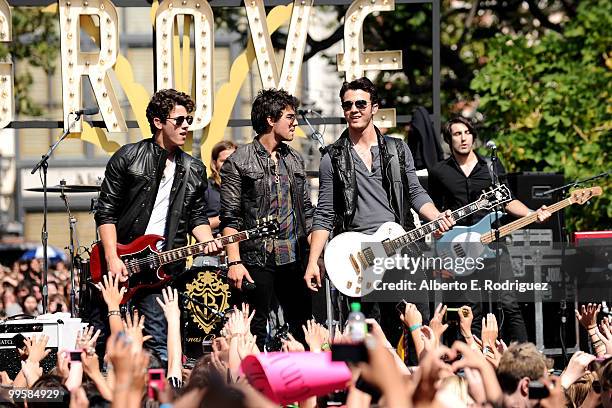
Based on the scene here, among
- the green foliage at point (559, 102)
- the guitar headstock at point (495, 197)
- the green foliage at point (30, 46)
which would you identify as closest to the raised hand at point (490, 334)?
the guitar headstock at point (495, 197)

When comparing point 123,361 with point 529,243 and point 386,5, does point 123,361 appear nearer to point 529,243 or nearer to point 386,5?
Answer: point 529,243

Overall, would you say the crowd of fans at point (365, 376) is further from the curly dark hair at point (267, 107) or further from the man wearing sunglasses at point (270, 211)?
the curly dark hair at point (267, 107)

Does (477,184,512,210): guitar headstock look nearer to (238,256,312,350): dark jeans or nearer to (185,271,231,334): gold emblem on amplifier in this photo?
(238,256,312,350): dark jeans

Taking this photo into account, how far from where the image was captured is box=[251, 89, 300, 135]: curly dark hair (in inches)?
371

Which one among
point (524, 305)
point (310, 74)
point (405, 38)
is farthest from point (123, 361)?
point (310, 74)

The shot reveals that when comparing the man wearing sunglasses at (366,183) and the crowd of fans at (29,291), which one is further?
the crowd of fans at (29,291)

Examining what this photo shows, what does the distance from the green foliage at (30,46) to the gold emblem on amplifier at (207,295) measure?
13.9 meters

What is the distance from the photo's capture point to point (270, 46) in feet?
45.5

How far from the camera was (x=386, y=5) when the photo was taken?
13750mm

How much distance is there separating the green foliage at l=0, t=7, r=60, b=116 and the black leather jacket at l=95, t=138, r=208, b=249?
14.9 meters

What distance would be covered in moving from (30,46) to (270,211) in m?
16.3

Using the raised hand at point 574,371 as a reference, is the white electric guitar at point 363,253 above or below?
above

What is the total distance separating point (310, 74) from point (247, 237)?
71.6ft

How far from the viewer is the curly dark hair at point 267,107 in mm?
9430
